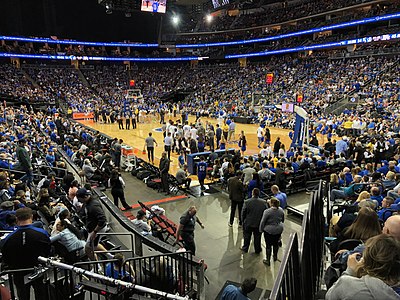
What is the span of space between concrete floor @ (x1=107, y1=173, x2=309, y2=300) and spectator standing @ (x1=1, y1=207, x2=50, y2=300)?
3.03 meters

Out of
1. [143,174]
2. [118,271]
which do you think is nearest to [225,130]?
[143,174]

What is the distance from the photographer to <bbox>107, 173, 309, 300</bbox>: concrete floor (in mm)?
6254

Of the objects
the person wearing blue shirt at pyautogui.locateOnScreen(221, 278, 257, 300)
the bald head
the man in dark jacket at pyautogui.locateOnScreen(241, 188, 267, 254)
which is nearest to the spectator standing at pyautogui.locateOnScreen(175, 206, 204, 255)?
the man in dark jacket at pyautogui.locateOnScreen(241, 188, 267, 254)

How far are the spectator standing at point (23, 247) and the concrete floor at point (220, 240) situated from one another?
3.03m

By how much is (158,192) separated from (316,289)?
8184mm

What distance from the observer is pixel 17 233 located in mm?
3678

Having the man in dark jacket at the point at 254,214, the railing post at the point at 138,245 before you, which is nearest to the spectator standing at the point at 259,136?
→ the man in dark jacket at the point at 254,214

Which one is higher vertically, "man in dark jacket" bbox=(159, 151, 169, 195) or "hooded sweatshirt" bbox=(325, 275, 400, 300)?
"hooded sweatshirt" bbox=(325, 275, 400, 300)

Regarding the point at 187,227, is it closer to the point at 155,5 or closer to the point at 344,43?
the point at 344,43

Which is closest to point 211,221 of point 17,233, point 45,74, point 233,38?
point 17,233

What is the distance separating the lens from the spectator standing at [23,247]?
3.68 meters

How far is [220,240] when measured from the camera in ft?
25.6

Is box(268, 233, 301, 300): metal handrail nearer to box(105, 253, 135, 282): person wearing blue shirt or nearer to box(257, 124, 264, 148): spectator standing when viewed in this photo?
box(105, 253, 135, 282): person wearing blue shirt

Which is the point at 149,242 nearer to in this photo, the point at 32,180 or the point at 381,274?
the point at 381,274
